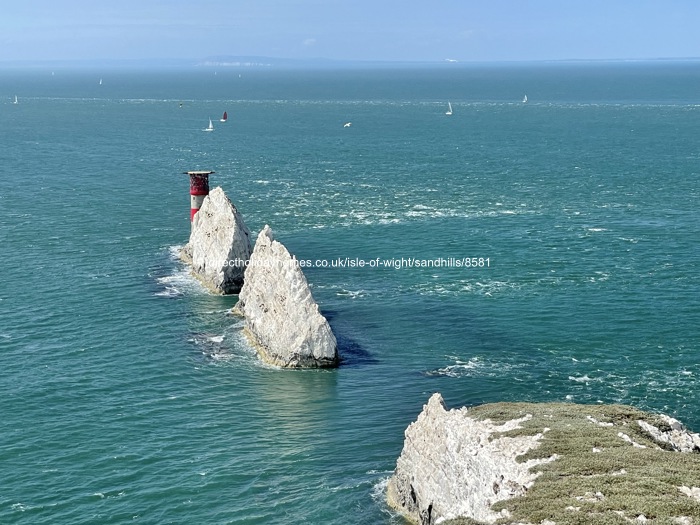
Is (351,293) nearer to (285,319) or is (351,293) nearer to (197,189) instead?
(285,319)

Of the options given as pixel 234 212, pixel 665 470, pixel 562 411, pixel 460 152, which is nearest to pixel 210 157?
pixel 460 152

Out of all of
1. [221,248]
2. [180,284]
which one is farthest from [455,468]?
[180,284]

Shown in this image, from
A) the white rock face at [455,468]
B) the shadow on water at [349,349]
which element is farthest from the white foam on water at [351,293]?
the white rock face at [455,468]

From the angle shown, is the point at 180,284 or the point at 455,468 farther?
the point at 180,284

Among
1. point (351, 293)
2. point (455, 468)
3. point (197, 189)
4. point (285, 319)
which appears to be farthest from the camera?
point (197, 189)

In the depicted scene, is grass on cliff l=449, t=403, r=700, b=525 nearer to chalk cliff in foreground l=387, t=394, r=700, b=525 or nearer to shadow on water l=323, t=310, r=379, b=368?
chalk cliff in foreground l=387, t=394, r=700, b=525

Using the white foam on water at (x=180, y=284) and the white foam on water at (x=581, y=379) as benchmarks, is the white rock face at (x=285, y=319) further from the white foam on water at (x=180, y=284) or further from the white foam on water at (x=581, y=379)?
the white foam on water at (x=581, y=379)
